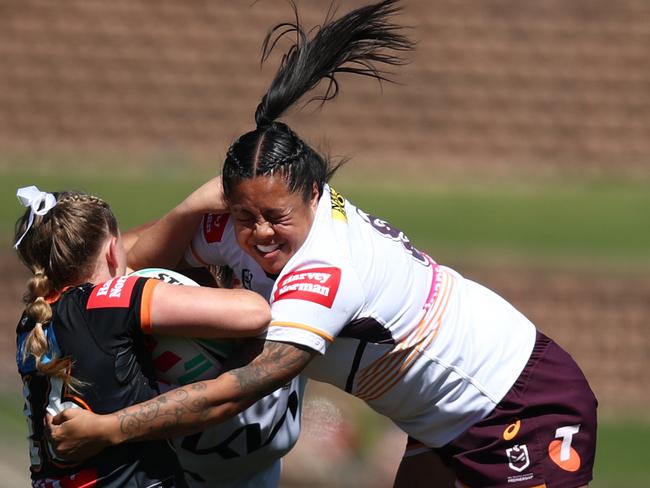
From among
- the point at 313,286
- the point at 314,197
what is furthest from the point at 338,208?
the point at 313,286

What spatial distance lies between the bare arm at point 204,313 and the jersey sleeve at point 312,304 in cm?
6

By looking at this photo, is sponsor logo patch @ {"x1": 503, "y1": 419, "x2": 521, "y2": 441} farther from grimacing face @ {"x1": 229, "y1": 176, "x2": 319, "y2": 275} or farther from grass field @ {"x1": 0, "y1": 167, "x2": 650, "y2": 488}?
grass field @ {"x1": 0, "y1": 167, "x2": 650, "y2": 488}

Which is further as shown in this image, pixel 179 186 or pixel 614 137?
pixel 614 137

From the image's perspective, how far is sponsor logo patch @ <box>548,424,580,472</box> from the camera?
398cm

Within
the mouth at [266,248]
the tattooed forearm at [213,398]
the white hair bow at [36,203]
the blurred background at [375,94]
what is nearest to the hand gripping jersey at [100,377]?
the tattooed forearm at [213,398]

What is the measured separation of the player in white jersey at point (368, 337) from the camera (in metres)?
3.47

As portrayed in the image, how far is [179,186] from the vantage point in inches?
540

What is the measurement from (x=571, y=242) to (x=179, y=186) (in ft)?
15.3

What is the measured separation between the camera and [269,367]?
11.4 ft

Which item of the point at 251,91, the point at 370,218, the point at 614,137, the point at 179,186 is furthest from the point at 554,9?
the point at 370,218

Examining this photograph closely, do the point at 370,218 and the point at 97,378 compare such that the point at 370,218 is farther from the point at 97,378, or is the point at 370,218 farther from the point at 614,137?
the point at 614,137

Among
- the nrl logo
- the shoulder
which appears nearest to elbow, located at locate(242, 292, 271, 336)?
the shoulder

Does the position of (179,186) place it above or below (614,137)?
below

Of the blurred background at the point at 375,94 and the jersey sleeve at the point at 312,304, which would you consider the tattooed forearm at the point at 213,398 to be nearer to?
the jersey sleeve at the point at 312,304
